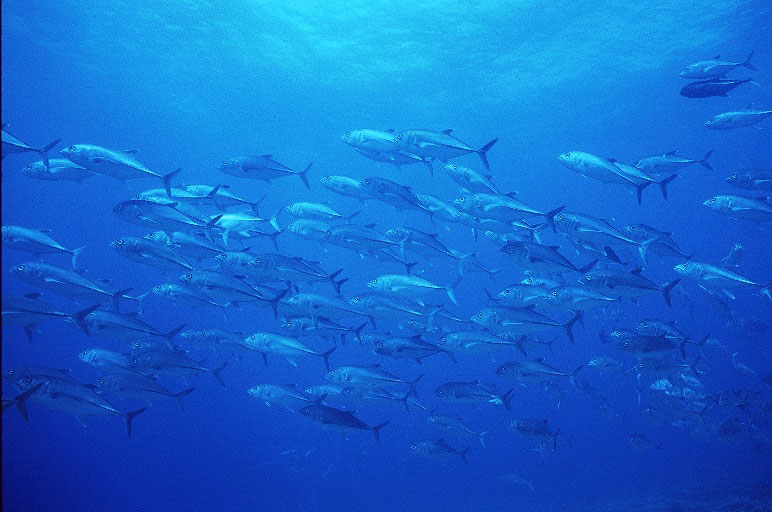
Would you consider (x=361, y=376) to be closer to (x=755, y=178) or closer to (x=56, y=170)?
(x=56, y=170)

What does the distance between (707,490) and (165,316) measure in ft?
99.5

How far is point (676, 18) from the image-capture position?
20531 mm

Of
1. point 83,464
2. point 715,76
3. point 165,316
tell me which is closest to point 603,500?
point 715,76

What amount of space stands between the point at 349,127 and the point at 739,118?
87.3 feet

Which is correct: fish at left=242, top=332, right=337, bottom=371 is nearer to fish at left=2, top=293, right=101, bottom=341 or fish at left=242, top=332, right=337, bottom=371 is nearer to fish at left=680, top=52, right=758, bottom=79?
fish at left=2, top=293, right=101, bottom=341

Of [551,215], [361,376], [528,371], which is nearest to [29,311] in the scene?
[361,376]

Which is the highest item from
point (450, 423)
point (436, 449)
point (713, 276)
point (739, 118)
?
point (739, 118)

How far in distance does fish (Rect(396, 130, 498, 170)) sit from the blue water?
26.4 ft

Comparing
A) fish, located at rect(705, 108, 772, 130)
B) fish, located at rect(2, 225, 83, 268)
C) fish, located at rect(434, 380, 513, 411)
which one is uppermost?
fish, located at rect(2, 225, 83, 268)

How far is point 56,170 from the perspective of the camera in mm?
7566

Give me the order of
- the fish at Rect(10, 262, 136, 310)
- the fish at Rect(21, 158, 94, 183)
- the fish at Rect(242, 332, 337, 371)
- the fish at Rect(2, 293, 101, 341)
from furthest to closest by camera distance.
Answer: the fish at Rect(242, 332, 337, 371), the fish at Rect(21, 158, 94, 183), the fish at Rect(10, 262, 136, 310), the fish at Rect(2, 293, 101, 341)

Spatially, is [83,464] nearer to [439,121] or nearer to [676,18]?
[439,121]

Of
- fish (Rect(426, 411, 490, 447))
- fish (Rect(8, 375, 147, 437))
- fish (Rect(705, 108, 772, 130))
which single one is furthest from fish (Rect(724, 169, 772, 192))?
fish (Rect(8, 375, 147, 437))

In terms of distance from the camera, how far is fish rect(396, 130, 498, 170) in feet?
24.6
